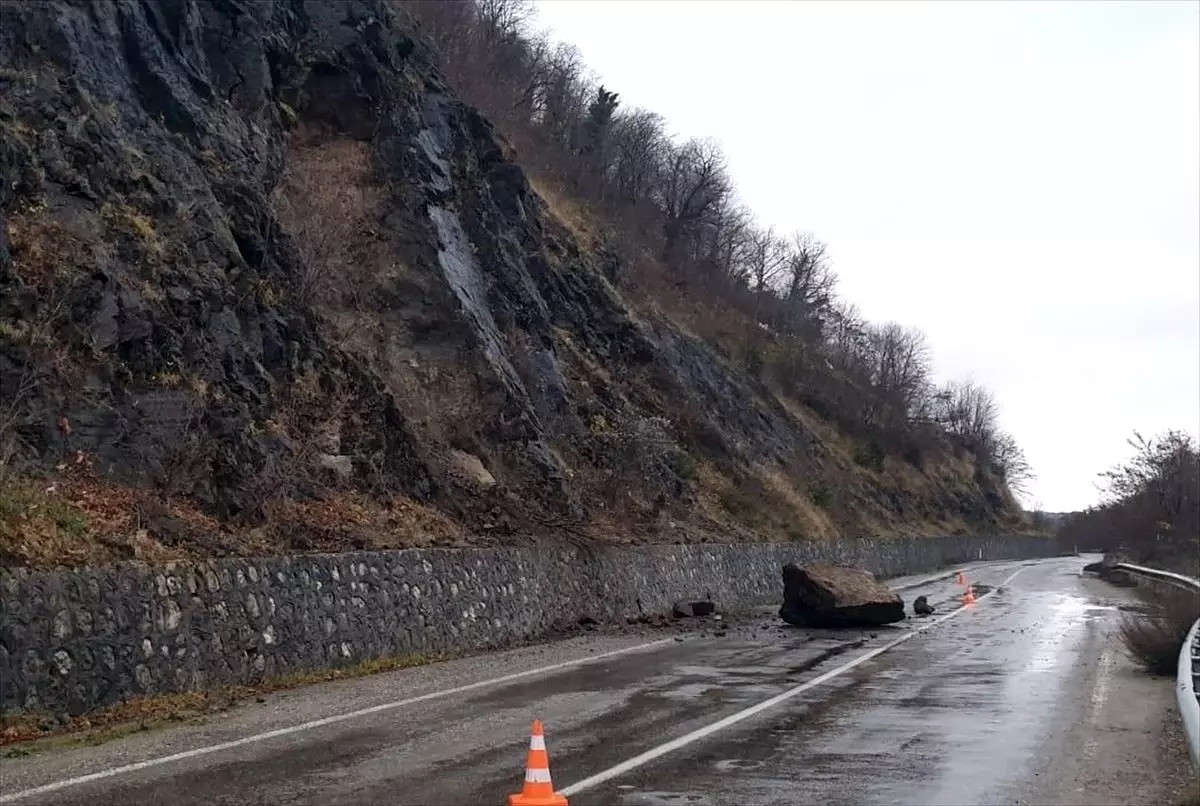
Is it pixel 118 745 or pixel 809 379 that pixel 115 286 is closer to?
pixel 118 745

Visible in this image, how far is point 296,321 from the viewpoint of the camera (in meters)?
20.9

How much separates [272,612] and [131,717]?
304cm

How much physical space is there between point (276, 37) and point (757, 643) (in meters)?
18.3

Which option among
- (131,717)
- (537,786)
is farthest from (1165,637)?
(131,717)

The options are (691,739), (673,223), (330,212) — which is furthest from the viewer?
(673,223)

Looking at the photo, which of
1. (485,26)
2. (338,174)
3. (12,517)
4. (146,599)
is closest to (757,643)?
(146,599)

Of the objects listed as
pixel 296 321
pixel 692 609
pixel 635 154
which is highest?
pixel 635 154

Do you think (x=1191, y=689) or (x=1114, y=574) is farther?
(x=1114, y=574)

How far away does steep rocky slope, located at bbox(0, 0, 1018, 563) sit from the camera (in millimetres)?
15109

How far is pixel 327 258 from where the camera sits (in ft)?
81.0

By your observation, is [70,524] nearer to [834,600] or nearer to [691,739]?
[691,739]

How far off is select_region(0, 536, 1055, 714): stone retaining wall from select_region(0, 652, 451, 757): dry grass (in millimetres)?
149

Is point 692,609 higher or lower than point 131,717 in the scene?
higher

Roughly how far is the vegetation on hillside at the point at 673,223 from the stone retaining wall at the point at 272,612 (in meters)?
24.0
